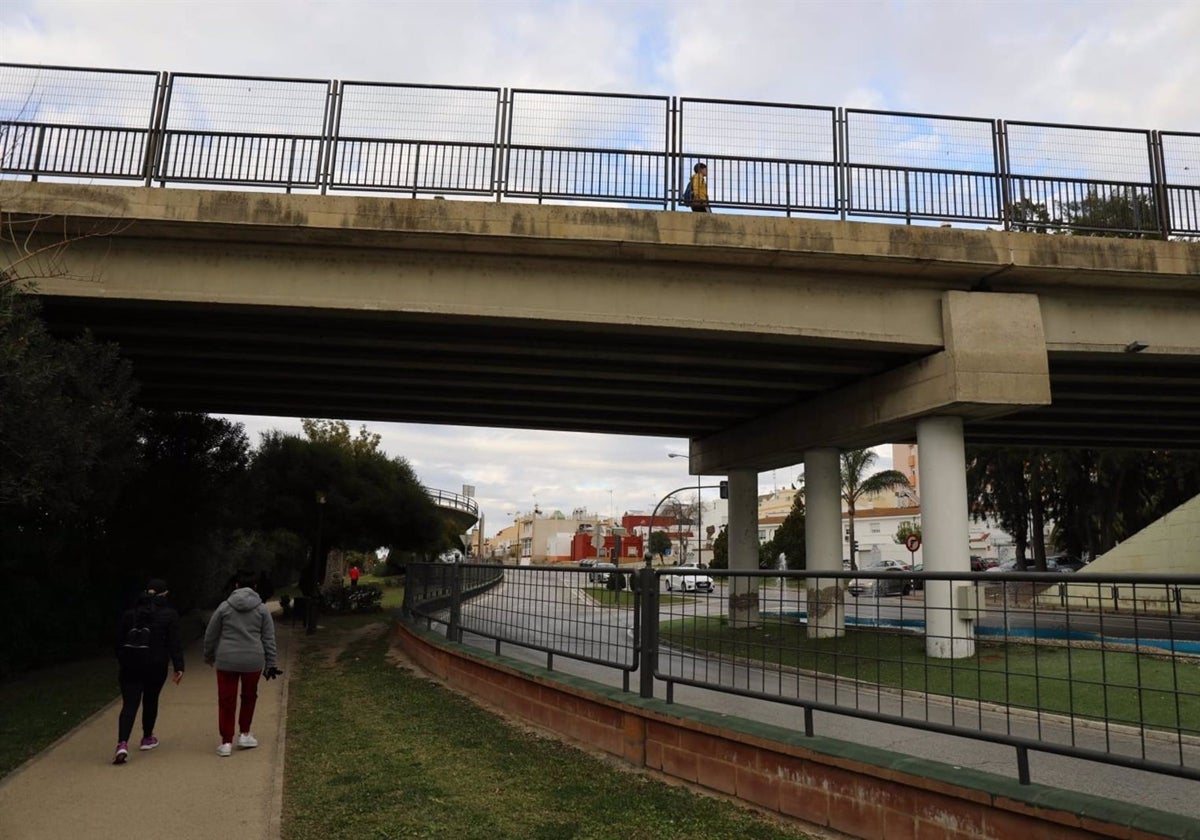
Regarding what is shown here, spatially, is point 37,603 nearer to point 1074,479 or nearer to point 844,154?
point 844,154

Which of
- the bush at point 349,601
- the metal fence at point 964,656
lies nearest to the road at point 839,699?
the metal fence at point 964,656

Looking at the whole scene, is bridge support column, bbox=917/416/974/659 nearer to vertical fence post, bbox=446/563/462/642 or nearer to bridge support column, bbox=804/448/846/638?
bridge support column, bbox=804/448/846/638

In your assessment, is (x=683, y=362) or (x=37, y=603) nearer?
(x=37, y=603)

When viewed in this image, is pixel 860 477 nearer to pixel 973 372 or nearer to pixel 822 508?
pixel 822 508

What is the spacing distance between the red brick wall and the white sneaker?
2439 mm

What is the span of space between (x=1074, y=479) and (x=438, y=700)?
34397 mm

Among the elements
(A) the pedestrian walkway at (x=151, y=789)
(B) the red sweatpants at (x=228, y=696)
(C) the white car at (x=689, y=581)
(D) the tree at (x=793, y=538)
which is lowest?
(A) the pedestrian walkway at (x=151, y=789)

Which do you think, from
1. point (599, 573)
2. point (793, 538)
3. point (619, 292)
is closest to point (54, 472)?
point (599, 573)

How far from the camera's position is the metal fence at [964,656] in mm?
3773

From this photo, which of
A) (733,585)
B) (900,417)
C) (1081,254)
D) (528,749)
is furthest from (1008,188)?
(528,749)

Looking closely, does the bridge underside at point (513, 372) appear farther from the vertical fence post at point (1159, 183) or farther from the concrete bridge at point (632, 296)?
the vertical fence post at point (1159, 183)

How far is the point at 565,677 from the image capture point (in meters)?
7.56

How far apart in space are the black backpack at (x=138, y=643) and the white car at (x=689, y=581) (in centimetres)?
438

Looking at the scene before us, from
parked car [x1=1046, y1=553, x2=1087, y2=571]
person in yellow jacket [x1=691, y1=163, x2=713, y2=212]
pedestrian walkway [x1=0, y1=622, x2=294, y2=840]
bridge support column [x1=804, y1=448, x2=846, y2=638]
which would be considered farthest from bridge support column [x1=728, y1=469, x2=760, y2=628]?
parked car [x1=1046, y1=553, x2=1087, y2=571]
